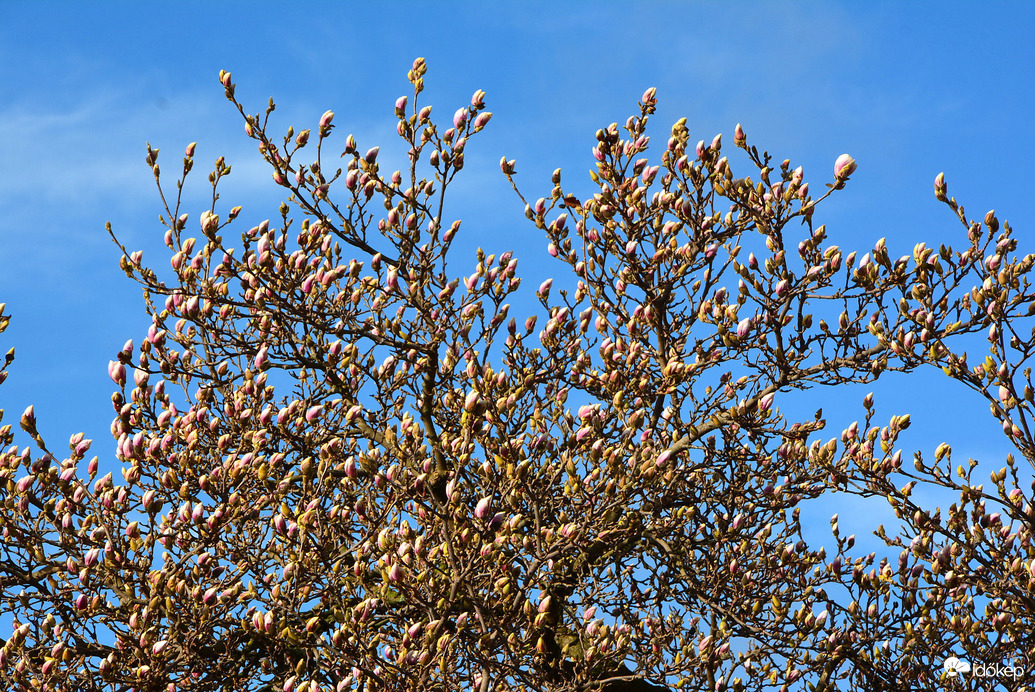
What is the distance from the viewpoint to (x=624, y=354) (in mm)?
9398

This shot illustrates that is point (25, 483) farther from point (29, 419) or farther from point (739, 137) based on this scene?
point (739, 137)

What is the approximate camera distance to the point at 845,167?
27.4ft

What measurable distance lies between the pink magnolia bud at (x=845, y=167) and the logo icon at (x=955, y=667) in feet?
14.6

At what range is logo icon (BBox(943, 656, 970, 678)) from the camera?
8.82m

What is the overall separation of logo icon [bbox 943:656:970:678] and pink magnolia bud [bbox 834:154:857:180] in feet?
14.6

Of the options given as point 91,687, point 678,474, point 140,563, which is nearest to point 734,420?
point 678,474

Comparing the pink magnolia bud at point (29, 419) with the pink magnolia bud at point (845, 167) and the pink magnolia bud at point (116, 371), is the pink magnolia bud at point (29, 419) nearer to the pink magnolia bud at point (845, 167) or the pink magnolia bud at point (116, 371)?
the pink magnolia bud at point (116, 371)

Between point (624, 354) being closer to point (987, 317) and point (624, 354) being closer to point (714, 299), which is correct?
point (714, 299)

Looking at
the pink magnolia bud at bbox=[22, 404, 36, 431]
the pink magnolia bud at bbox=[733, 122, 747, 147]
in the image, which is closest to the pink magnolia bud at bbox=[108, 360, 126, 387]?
the pink magnolia bud at bbox=[22, 404, 36, 431]

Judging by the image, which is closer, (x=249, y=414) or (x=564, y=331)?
(x=249, y=414)

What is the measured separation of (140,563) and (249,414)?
149cm

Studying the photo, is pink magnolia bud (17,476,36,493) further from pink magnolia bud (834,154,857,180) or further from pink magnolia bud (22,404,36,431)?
pink magnolia bud (834,154,857,180)

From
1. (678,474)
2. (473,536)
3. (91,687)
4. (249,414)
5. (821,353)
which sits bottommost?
(91,687)

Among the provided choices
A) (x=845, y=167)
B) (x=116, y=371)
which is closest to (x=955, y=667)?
(x=845, y=167)
